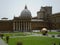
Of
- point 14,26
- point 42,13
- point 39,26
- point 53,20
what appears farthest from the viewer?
point 42,13

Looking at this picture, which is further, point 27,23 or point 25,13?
point 25,13

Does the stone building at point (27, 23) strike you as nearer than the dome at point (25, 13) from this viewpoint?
Yes

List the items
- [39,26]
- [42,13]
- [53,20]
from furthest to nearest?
[42,13] → [53,20] → [39,26]

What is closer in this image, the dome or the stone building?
the stone building

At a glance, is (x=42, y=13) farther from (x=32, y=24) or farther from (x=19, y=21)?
(x=19, y=21)

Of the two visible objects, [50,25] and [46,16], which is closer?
[50,25]

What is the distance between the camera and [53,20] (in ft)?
249

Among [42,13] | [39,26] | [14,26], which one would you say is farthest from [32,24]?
[42,13]

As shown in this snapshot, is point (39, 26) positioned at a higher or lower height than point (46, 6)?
lower

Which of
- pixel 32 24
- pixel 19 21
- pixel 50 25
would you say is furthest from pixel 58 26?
pixel 19 21

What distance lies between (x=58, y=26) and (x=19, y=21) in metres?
13.2

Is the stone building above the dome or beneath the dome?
beneath

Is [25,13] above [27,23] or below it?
above

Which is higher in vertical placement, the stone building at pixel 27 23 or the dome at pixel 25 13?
the dome at pixel 25 13
